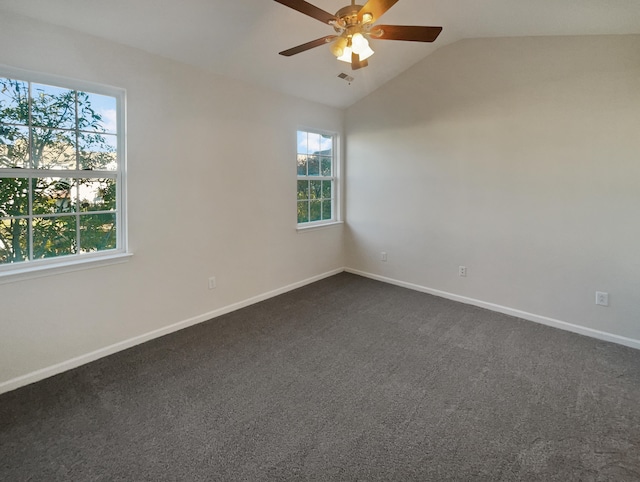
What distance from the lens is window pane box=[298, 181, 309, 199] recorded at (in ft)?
14.4

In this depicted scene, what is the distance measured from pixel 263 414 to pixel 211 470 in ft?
1.47


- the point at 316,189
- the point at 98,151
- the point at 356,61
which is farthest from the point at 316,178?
the point at 98,151

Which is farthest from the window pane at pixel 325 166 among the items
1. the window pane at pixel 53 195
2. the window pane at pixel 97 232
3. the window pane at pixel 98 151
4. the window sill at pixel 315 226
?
the window pane at pixel 53 195

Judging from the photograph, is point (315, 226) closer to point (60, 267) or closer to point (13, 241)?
point (60, 267)

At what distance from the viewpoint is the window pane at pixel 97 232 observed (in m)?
2.63

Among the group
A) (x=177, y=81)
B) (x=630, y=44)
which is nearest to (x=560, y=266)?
(x=630, y=44)

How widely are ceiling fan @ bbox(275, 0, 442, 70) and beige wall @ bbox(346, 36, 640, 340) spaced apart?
73.4 inches

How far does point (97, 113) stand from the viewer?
261cm

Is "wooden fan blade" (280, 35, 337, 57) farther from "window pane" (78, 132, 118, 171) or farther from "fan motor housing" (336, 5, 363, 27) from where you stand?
"window pane" (78, 132, 118, 171)

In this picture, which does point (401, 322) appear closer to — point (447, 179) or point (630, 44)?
point (447, 179)

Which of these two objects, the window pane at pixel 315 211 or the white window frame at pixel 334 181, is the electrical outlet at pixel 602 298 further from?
the window pane at pixel 315 211

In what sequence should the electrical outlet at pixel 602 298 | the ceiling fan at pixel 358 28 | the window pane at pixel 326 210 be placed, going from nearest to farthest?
the ceiling fan at pixel 358 28 → the electrical outlet at pixel 602 298 → the window pane at pixel 326 210

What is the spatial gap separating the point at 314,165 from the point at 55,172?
2.89 metres

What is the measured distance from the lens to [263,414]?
203cm
